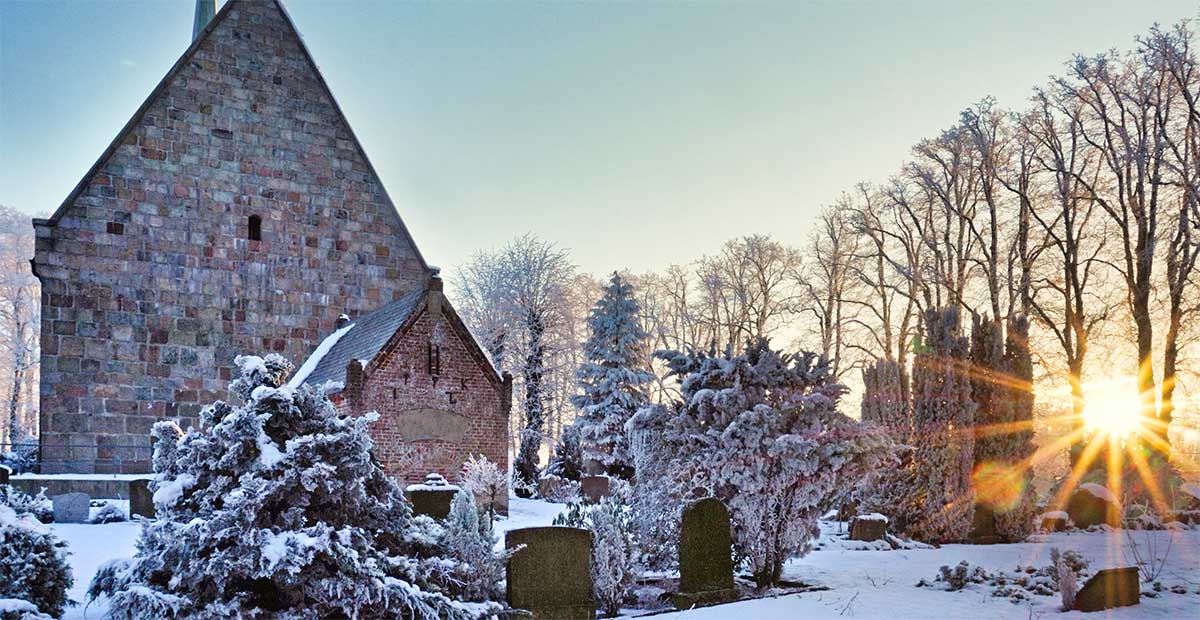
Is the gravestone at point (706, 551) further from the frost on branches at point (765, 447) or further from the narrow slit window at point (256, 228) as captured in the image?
the narrow slit window at point (256, 228)

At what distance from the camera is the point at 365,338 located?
53.2 feet

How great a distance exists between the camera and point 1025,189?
84.6 feet

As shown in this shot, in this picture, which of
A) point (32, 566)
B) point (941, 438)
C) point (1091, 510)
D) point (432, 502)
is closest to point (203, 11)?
point (432, 502)

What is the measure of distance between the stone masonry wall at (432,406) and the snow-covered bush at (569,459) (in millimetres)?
9864

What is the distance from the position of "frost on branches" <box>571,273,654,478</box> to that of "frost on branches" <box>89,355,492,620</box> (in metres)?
20.3

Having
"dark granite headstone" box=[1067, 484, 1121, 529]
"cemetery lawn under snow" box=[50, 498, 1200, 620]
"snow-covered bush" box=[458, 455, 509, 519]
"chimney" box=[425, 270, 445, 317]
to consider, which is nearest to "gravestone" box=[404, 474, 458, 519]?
"cemetery lawn under snow" box=[50, 498, 1200, 620]

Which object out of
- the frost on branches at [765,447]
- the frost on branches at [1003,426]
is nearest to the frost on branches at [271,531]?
the frost on branches at [765,447]

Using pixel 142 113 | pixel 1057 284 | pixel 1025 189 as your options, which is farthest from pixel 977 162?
pixel 142 113

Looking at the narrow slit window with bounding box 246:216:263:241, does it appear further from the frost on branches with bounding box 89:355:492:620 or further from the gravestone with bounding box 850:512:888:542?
the gravestone with bounding box 850:512:888:542

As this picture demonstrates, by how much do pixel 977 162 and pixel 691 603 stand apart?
2375cm

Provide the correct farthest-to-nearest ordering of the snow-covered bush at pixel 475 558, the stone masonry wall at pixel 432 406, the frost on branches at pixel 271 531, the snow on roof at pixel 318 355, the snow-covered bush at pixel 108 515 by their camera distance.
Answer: the snow on roof at pixel 318 355, the stone masonry wall at pixel 432 406, the snow-covered bush at pixel 108 515, the snow-covered bush at pixel 475 558, the frost on branches at pixel 271 531

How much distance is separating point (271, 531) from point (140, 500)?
28.1 feet

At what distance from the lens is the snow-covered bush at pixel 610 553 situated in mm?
8625

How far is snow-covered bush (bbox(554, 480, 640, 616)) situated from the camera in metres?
8.62
